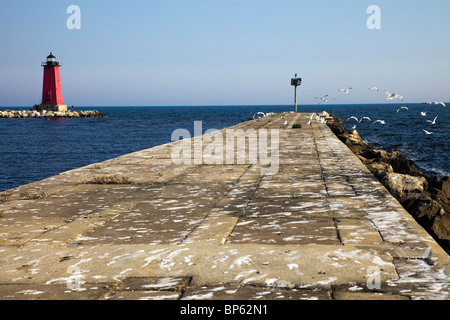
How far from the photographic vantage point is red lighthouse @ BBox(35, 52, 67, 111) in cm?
7281

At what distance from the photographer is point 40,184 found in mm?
7262

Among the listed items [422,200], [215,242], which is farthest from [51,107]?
[215,242]

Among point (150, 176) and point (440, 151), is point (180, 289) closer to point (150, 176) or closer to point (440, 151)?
point (150, 176)

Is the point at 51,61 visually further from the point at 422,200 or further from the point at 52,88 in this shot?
the point at 422,200

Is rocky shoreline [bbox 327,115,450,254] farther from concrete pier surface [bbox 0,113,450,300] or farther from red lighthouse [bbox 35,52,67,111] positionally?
red lighthouse [bbox 35,52,67,111]

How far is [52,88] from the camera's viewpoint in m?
74.3

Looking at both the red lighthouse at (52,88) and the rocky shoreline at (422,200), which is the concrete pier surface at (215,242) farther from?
the red lighthouse at (52,88)

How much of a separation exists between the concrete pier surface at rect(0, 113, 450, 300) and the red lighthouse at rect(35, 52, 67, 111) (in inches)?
2810

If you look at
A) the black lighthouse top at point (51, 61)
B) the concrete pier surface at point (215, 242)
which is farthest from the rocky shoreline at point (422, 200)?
the black lighthouse top at point (51, 61)

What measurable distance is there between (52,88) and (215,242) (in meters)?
76.6

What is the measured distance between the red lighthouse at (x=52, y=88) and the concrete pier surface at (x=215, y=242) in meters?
71.4

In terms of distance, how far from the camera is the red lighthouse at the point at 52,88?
72.8 meters
